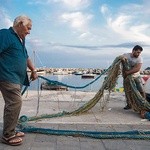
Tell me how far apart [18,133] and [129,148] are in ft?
6.46

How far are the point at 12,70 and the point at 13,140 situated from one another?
3.79ft

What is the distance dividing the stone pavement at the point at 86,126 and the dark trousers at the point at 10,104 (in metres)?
0.31

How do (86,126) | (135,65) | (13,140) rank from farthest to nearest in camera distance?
(135,65) < (86,126) < (13,140)

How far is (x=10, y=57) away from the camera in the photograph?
6.03 metres

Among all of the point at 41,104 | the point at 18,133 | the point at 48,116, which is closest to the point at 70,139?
the point at 18,133

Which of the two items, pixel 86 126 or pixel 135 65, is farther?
pixel 135 65

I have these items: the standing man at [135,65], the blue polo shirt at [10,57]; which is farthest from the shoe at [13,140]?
the standing man at [135,65]

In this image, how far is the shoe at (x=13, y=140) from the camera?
5.99 meters

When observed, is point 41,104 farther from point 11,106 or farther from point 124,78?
point 11,106

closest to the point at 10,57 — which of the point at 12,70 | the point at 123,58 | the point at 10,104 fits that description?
the point at 12,70

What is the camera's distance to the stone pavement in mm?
6007

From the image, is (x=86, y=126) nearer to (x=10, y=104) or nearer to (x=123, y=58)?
(x=10, y=104)

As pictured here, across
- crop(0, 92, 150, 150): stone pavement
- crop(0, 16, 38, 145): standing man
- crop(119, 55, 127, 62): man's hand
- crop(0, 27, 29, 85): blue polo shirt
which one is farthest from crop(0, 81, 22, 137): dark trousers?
crop(119, 55, 127, 62): man's hand

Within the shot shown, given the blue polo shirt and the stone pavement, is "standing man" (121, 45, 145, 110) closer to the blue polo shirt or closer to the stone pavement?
the stone pavement
